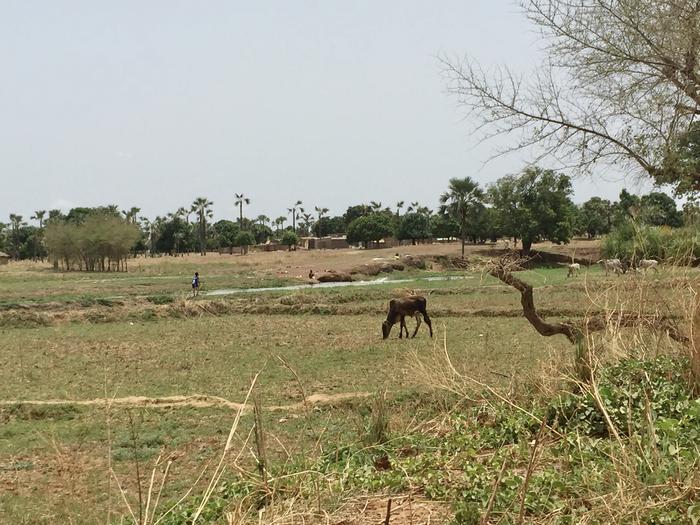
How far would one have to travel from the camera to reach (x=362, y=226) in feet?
297

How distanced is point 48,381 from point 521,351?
11507mm

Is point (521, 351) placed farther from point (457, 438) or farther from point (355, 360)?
point (457, 438)

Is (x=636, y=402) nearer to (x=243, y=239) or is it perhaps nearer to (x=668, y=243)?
(x=668, y=243)

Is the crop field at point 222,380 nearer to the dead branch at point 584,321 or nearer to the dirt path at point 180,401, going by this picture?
the dirt path at point 180,401

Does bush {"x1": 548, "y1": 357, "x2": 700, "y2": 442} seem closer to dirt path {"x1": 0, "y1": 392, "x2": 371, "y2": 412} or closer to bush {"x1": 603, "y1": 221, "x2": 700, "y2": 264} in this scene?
bush {"x1": 603, "y1": 221, "x2": 700, "y2": 264}

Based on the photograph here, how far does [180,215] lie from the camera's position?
378 ft

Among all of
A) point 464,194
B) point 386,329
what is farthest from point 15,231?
point 386,329

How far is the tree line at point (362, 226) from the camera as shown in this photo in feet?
180

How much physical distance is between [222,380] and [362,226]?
76.8 m

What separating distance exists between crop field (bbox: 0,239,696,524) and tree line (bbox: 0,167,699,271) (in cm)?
349

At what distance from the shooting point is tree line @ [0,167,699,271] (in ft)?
180

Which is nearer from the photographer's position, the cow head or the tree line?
the cow head

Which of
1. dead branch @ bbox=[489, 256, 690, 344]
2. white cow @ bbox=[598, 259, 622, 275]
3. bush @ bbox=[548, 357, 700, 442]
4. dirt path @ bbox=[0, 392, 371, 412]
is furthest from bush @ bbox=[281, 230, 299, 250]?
bush @ bbox=[548, 357, 700, 442]

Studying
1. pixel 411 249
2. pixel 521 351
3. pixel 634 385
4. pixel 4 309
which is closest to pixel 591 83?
pixel 634 385
